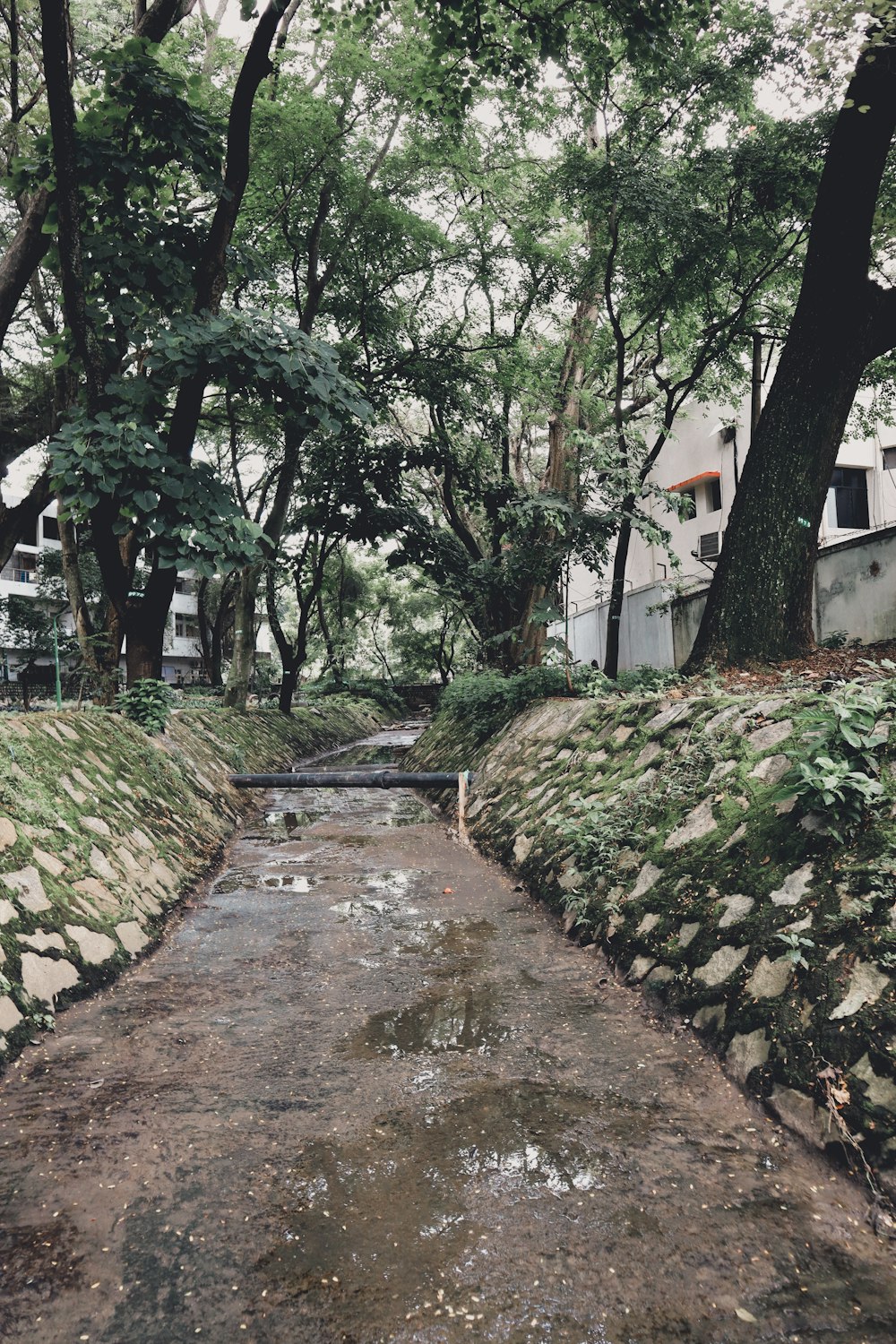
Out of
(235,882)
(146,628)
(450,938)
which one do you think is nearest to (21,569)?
(146,628)

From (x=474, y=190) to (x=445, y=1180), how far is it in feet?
50.4

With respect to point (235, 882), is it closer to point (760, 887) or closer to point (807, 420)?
point (760, 887)

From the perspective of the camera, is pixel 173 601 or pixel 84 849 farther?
pixel 173 601

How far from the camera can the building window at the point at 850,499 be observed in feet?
67.2

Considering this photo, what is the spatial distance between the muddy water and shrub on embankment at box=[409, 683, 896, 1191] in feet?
0.65

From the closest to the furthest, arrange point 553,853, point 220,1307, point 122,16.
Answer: point 220,1307
point 553,853
point 122,16

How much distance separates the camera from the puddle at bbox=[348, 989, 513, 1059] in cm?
336

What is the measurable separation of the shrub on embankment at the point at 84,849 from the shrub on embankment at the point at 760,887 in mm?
2691

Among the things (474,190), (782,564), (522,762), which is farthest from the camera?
(474,190)

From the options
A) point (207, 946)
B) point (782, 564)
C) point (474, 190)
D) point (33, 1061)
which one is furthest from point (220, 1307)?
point (474, 190)

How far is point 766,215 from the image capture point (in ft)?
33.1

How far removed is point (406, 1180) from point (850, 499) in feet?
72.3

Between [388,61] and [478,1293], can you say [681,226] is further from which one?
[478,1293]

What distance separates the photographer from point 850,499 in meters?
20.7
